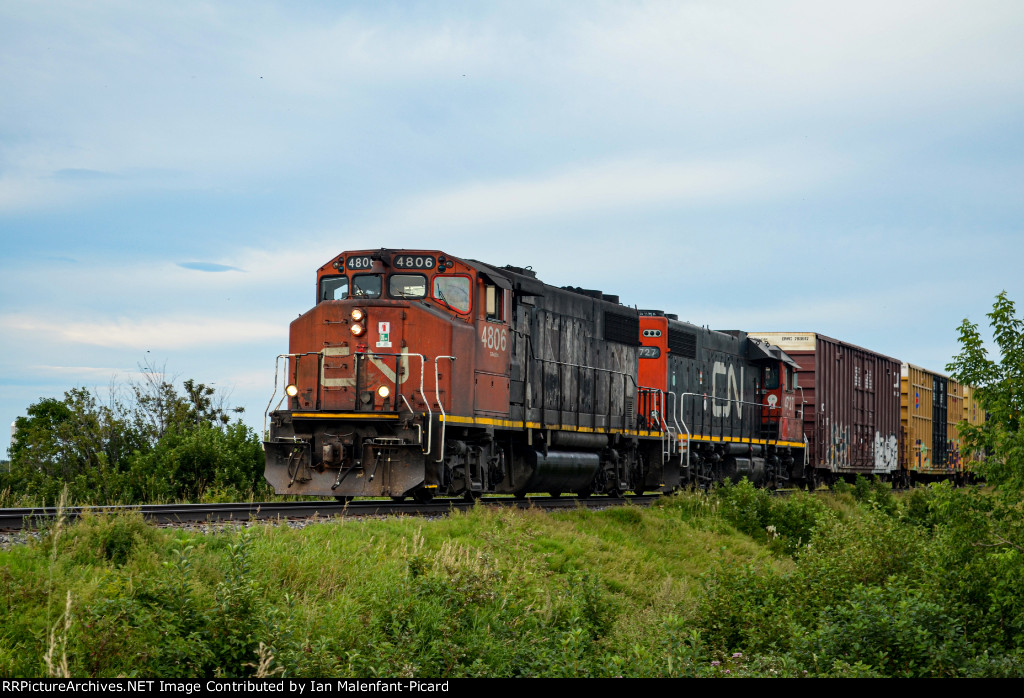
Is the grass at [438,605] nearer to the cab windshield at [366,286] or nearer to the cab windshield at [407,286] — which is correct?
the cab windshield at [407,286]

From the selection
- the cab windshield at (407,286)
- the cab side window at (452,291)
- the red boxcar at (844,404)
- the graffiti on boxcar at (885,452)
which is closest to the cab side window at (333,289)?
the cab windshield at (407,286)

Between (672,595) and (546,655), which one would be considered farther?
(672,595)

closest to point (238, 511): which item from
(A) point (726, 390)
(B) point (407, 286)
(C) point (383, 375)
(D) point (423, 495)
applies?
(C) point (383, 375)

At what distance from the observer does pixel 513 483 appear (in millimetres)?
16766

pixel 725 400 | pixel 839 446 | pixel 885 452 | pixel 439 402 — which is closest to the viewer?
pixel 439 402

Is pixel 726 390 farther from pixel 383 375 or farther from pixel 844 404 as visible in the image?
pixel 383 375

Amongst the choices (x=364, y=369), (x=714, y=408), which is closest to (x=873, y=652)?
(x=364, y=369)

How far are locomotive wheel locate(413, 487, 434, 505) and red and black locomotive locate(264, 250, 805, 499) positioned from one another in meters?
0.07

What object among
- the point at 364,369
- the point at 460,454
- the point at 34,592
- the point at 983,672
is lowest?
the point at 983,672

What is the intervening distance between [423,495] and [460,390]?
2.10 m

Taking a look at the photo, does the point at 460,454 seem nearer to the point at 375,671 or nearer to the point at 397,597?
the point at 397,597

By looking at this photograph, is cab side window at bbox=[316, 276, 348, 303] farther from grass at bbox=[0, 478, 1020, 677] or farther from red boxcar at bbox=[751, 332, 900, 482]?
red boxcar at bbox=[751, 332, 900, 482]

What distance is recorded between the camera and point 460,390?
14.8 meters

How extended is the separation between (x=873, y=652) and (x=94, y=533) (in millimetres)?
6973
